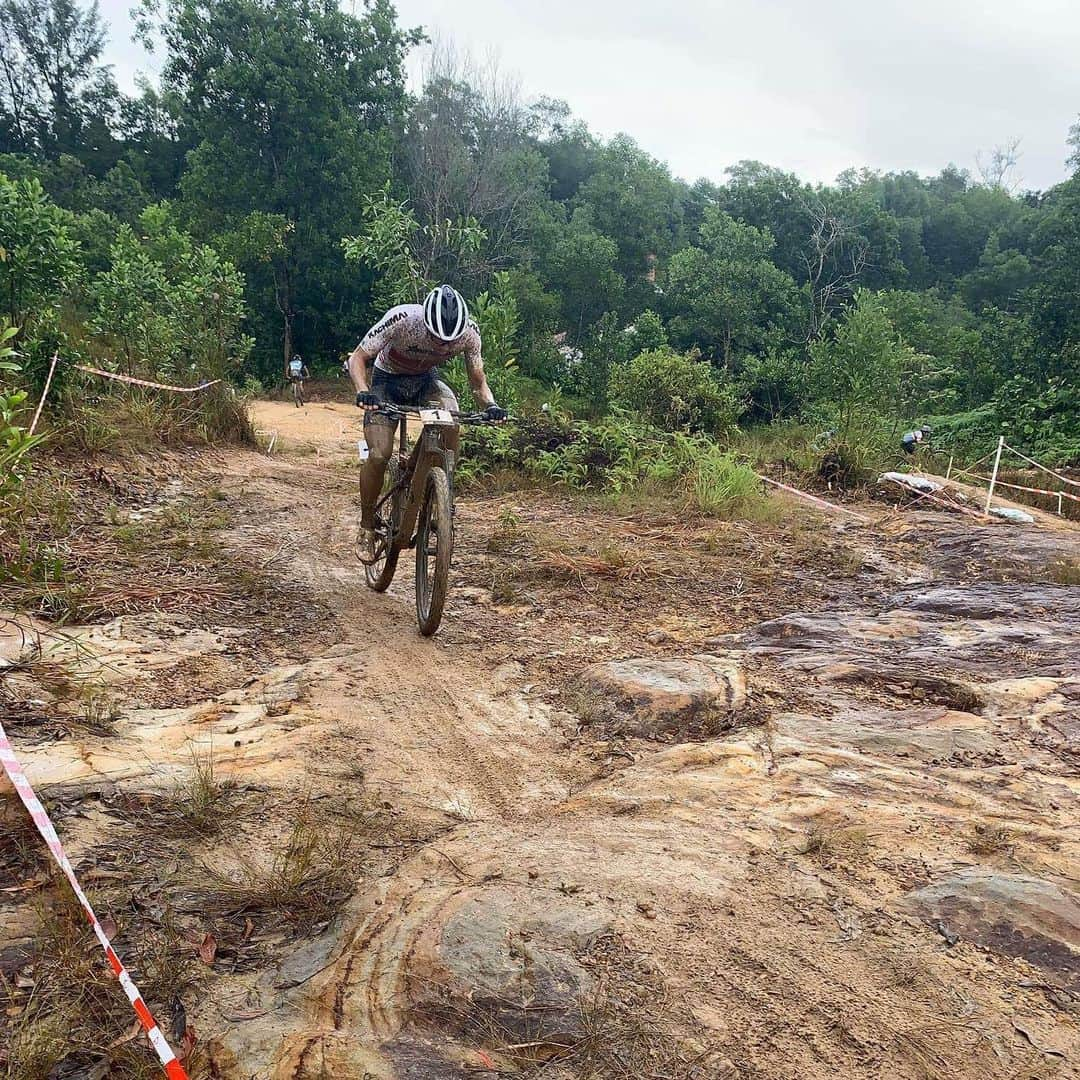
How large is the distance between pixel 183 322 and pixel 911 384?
1787cm

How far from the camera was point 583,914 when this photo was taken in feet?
7.22

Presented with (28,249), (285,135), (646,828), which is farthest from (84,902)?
(285,135)

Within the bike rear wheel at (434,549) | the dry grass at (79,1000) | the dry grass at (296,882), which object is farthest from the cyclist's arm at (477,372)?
the dry grass at (79,1000)

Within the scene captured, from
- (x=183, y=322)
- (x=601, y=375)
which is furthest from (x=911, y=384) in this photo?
(x=183, y=322)

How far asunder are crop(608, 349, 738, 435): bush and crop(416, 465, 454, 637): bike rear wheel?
7.06 metres

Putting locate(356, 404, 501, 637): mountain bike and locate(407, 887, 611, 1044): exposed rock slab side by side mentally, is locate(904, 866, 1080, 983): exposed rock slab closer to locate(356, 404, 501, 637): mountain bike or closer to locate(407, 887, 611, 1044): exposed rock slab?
locate(407, 887, 611, 1044): exposed rock slab

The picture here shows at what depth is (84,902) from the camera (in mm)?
1966

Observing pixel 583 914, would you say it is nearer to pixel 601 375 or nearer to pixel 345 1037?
pixel 345 1037

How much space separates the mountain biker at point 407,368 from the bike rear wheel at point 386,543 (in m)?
0.07

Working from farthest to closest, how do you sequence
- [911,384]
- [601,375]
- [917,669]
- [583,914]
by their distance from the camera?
[601,375], [911,384], [917,669], [583,914]

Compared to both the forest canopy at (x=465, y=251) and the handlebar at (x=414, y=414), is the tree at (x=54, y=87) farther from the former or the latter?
the handlebar at (x=414, y=414)

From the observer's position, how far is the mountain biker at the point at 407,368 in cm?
451

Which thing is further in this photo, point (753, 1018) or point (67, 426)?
point (67, 426)

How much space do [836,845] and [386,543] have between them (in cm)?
325
